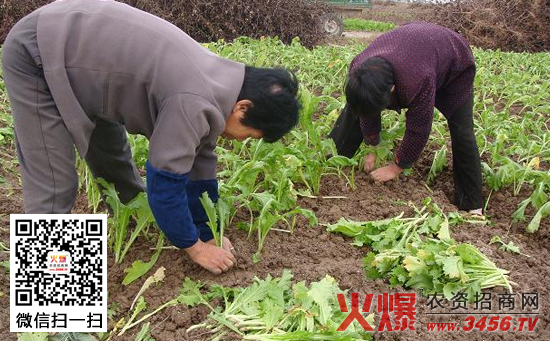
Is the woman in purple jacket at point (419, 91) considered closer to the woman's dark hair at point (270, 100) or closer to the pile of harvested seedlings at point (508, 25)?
the woman's dark hair at point (270, 100)

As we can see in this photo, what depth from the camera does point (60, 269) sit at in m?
1.97

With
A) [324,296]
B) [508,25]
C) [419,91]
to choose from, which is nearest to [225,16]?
[508,25]

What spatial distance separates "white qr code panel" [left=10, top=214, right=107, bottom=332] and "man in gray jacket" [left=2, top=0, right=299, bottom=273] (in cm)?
28

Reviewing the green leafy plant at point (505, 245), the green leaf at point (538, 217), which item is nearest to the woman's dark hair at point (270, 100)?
the green leafy plant at point (505, 245)

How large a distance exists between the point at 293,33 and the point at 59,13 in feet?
34.4

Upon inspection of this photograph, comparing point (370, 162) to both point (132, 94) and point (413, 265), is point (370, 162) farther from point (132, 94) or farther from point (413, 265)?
point (132, 94)

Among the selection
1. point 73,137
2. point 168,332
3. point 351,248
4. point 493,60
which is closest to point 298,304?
point 168,332

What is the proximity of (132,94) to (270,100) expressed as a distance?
1.79ft

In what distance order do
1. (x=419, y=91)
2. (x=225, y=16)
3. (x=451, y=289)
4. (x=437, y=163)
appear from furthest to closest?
1. (x=225, y=16)
2. (x=437, y=163)
3. (x=419, y=91)
4. (x=451, y=289)

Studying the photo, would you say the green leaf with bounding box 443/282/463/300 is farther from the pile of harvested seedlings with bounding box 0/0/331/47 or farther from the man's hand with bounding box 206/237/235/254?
the pile of harvested seedlings with bounding box 0/0/331/47

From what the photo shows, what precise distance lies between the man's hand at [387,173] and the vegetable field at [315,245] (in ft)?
0.22

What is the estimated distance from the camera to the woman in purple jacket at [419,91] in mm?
2904

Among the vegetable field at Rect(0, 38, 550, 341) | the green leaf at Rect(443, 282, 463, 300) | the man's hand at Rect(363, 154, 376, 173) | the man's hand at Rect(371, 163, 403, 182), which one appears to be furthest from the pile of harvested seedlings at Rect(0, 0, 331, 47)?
the green leaf at Rect(443, 282, 463, 300)

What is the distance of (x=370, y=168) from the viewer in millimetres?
3754
